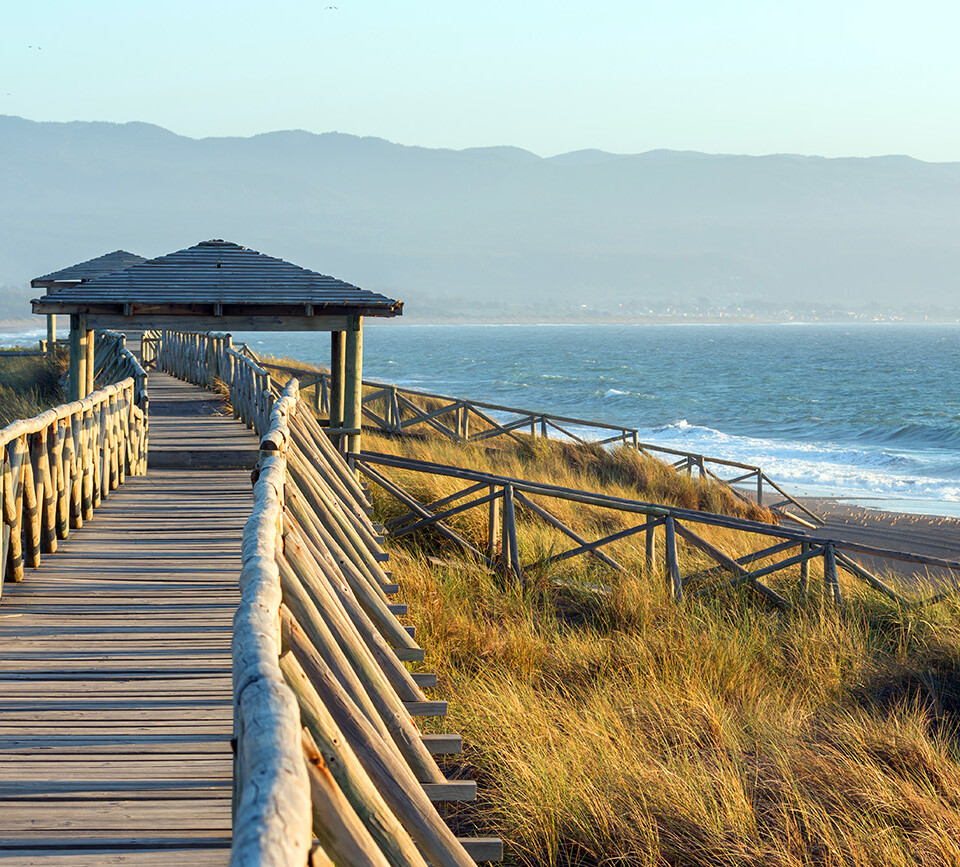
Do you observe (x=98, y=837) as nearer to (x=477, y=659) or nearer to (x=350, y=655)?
(x=350, y=655)

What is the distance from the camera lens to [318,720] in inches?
75.0

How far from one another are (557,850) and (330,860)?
2552 mm

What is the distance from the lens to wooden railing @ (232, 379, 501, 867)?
1.36 metres

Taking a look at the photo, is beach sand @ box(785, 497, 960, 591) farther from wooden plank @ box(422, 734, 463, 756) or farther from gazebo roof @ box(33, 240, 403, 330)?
wooden plank @ box(422, 734, 463, 756)

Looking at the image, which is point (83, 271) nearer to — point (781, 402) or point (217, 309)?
point (217, 309)

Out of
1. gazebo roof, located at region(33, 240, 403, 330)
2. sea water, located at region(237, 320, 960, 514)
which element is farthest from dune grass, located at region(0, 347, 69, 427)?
sea water, located at region(237, 320, 960, 514)

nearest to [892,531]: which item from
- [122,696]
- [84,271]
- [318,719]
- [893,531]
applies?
[893,531]

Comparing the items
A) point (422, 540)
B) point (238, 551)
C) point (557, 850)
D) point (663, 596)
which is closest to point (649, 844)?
point (557, 850)

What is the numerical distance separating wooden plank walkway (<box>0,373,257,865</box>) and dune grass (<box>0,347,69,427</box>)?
1117 cm

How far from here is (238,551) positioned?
6.91m

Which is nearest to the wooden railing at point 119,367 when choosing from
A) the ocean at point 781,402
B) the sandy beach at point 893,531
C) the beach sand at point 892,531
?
the beach sand at point 892,531

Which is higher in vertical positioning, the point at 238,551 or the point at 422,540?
the point at 238,551

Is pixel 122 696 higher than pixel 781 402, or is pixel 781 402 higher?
pixel 122 696

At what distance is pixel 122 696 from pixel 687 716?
2.94 m
